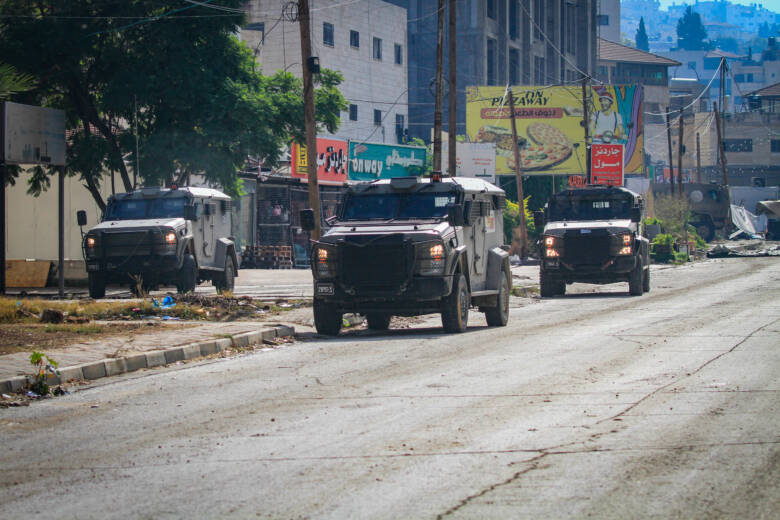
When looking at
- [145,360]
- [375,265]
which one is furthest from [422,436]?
[375,265]

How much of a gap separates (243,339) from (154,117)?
18.6m

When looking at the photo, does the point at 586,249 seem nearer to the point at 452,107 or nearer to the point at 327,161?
the point at 452,107

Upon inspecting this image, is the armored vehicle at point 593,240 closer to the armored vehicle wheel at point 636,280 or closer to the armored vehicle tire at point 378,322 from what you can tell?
the armored vehicle wheel at point 636,280

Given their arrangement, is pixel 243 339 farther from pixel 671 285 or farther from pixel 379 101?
pixel 379 101

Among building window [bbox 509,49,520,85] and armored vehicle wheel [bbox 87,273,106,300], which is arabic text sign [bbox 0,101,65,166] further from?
building window [bbox 509,49,520,85]

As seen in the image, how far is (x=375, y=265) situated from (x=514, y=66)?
73.0 m

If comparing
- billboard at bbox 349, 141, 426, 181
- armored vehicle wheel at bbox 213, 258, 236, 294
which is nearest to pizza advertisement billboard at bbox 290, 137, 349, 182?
billboard at bbox 349, 141, 426, 181

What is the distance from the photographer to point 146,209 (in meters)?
23.7

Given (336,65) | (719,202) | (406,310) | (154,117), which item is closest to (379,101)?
(336,65)

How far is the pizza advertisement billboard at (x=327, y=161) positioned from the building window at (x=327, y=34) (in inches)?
631

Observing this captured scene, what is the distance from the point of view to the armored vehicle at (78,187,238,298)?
74.5 feet

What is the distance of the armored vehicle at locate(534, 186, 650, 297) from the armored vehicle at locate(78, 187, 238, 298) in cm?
773

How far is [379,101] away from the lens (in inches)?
2547

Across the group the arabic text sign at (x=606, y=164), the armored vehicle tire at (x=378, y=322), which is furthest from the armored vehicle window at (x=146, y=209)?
the arabic text sign at (x=606, y=164)
